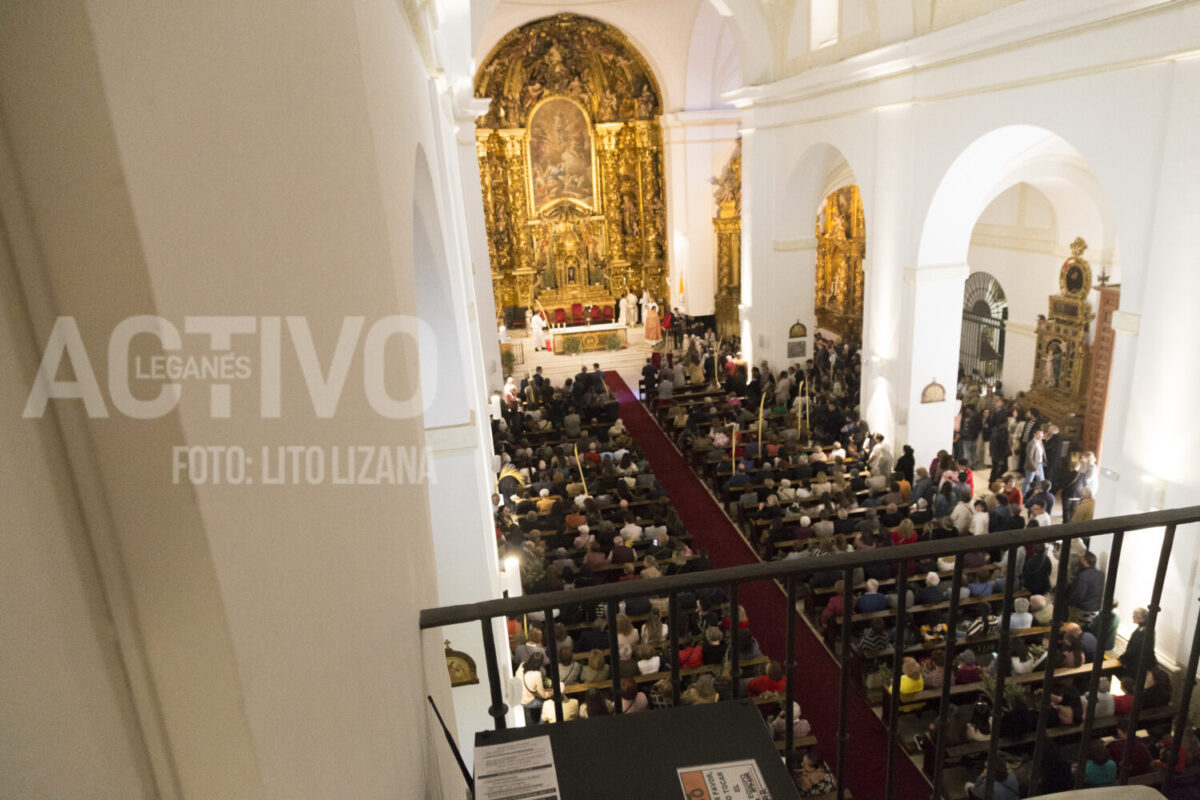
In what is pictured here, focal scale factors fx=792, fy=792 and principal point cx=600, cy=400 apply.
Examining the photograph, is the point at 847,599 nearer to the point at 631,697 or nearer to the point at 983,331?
the point at 631,697

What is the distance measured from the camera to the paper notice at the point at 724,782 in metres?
1.81

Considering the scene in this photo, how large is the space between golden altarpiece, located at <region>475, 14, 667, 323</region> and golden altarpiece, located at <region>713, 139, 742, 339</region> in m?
2.46

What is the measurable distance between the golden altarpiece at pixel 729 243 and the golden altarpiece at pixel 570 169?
2.46 m

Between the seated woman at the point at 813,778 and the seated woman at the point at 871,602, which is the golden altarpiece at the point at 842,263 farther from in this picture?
the seated woman at the point at 813,778

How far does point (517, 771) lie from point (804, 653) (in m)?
7.26

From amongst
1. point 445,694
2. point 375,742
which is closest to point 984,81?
point 445,694

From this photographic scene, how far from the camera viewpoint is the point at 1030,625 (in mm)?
7789

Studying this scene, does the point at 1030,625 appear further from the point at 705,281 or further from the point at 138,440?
the point at 705,281

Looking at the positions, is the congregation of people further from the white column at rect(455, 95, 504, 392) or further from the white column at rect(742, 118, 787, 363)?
the white column at rect(455, 95, 504, 392)

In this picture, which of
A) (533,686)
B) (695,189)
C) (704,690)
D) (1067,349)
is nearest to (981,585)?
(704,690)

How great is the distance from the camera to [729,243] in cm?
2342

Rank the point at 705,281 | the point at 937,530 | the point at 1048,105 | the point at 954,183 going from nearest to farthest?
the point at 1048,105 < the point at 937,530 < the point at 954,183 < the point at 705,281

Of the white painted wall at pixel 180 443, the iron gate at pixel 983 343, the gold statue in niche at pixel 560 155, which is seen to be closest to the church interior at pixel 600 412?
the white painted wall at pixel 180 443

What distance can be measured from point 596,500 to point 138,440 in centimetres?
1060
